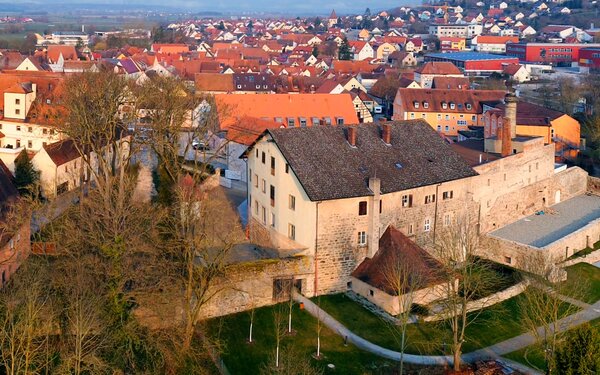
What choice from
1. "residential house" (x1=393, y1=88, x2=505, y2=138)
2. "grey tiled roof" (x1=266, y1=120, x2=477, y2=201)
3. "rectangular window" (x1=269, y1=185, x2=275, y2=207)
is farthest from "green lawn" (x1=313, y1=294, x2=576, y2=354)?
"residential house" (x1=393, y1=88, x2=505, y2=138)

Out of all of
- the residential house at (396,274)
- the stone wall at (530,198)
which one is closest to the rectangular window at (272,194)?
the residential house at (396,274)

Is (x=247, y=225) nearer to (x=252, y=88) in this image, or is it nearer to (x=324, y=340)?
(x=324, y=340)

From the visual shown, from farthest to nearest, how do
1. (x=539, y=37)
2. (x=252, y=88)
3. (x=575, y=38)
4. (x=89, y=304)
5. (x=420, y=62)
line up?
(x=539, y=37)
(x=575, y=38)
(x=420, y=62)
(x=252, y=88)
(x=89, y=304)

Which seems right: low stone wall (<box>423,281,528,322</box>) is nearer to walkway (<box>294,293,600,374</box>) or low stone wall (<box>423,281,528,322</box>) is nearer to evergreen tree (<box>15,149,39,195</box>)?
walkway (<box>294,293,600,374</box>)

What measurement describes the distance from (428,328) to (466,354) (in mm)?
2200

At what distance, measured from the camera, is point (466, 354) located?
1128 inches

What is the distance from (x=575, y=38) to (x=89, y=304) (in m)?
155

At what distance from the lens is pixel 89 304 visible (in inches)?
965

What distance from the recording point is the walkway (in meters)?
27.9

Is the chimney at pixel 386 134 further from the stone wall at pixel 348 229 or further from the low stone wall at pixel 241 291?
the low stone wall at pixel 241 291

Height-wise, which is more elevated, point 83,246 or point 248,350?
point 83,246

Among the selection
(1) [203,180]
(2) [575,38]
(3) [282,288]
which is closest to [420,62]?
(2) [575,38]

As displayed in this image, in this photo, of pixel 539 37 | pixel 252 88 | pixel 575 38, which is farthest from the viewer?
pixel 539 37

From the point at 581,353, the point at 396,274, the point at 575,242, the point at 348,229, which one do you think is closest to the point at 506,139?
the point at 575,242
